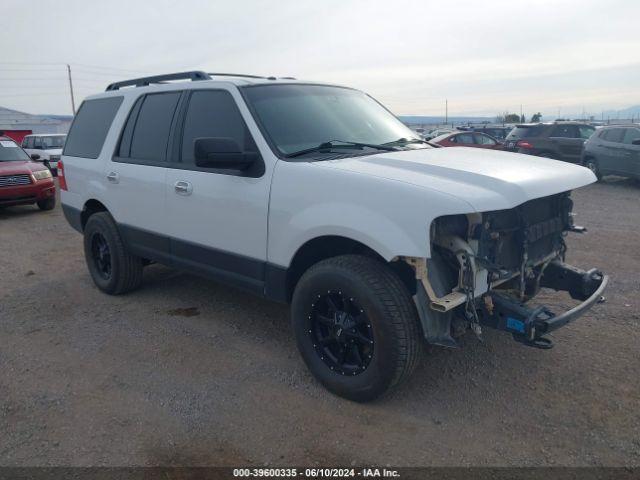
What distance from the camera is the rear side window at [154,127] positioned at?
4617 mm

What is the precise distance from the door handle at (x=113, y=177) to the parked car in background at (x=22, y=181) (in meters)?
7.08

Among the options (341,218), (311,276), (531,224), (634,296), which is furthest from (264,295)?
(634,296)

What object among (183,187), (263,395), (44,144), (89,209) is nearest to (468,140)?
(89,209)

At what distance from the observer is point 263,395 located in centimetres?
358

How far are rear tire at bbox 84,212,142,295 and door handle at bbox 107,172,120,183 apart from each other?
1.40 feet

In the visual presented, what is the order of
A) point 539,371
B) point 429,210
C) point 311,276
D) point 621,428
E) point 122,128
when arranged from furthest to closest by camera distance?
point 122,128 → point 539,371 → point 311,276 → point 621,428 → point 429,210

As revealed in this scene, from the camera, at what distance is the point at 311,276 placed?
11.3ft

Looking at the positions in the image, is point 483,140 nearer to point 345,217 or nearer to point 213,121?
point 213,121

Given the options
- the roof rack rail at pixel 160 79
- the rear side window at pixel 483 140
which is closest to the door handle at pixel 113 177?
the roof rack rail at pixel 160 79

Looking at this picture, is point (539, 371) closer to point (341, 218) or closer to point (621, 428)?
point (621, 428)

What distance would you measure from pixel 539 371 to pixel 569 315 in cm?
70

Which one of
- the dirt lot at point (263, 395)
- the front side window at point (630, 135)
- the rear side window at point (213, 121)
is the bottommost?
the dirt lot at point (263, 395)

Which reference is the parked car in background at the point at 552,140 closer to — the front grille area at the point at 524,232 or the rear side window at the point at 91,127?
the front grille area at the point at 524,232

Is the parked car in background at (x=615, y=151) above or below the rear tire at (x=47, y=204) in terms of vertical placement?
above
